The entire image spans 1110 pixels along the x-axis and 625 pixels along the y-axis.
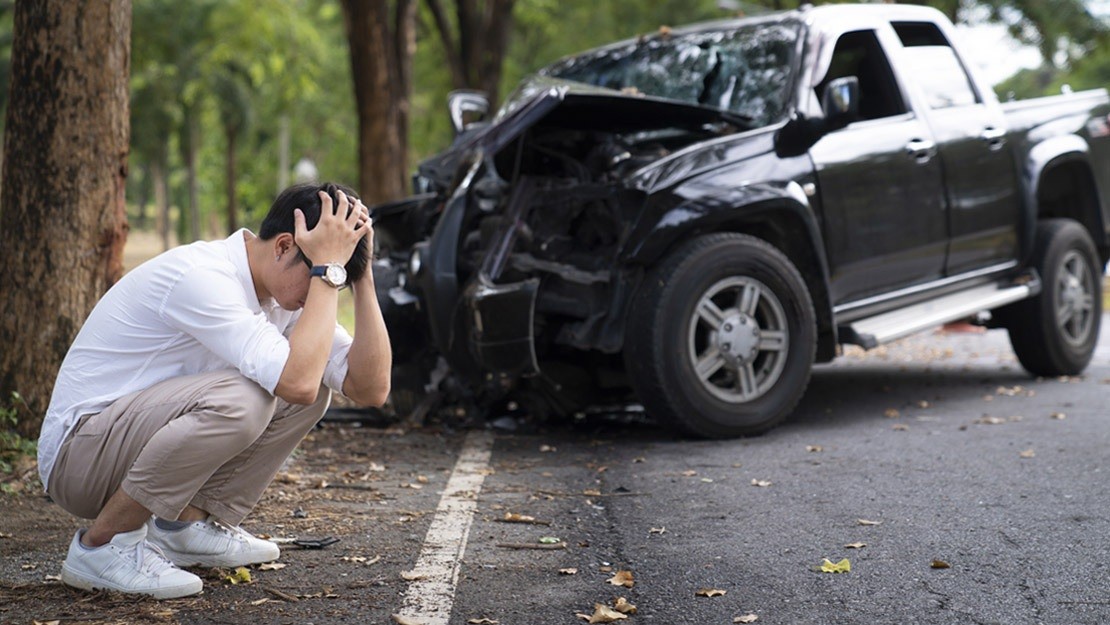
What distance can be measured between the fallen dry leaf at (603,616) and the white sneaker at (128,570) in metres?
1.11

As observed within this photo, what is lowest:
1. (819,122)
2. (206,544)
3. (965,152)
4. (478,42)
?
(206,544)

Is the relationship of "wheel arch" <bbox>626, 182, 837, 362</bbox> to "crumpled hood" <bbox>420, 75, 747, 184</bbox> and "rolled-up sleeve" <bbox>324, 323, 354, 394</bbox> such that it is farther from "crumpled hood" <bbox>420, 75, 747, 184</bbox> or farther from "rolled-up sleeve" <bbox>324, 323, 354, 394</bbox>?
"rolled-up sleeve" <bbox>324, 323, 354, 394</bbox>

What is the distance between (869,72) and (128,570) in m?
5.28

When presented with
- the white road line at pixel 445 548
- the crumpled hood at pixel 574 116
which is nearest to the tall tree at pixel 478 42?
the crumpled hood at pixel 574 116

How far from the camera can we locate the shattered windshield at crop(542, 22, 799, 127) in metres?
7.05

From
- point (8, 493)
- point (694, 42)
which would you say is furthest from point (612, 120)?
point (8, 493)

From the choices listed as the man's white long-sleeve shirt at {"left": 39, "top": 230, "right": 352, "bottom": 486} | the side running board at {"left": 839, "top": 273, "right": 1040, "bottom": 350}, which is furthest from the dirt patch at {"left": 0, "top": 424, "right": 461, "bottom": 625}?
the side running board at {"left": 839, "top": 273, "right": 1040, "bottom": 350}

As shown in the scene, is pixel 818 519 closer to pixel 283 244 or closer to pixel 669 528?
pixel 669 528

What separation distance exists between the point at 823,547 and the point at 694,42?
404 cm

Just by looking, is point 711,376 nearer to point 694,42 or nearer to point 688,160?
point 688,160

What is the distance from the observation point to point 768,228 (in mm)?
6742

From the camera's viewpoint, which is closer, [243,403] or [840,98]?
[243,403]

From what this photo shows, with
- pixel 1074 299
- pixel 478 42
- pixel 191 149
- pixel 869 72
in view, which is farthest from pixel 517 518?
pixel 191 149

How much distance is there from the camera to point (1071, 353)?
28.0 feet
